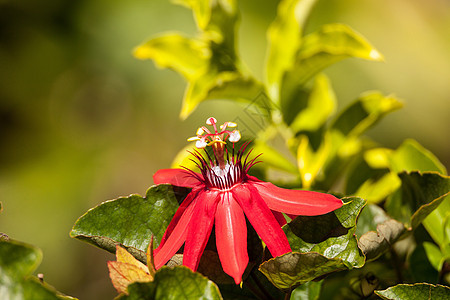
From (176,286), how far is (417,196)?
34cm

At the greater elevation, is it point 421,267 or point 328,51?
point 328,51

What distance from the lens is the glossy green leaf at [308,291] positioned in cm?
58

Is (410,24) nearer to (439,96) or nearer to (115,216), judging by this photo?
Answer: (439,96)

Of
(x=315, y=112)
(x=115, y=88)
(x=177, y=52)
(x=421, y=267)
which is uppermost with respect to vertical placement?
(x=115, y=88)

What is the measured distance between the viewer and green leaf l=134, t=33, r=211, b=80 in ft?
2.67

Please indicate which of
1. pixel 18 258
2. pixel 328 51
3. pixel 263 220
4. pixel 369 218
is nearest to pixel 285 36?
pixel 328 51

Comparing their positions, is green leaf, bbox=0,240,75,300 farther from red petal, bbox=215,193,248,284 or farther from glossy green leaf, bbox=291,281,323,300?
glossy green leaf, bbox=291,281,323,300

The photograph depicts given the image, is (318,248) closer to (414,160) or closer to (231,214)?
(231,214)

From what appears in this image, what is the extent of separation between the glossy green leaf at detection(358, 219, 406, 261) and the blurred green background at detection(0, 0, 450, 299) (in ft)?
7.70

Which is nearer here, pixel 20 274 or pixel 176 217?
pixel 20 274

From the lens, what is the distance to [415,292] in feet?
1.51

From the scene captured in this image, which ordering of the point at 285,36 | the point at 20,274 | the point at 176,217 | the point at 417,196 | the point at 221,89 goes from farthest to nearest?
the point at 285,36 < the point at 221,89 < the point at 417,196 < the point at 176,217 < the point at 20,274

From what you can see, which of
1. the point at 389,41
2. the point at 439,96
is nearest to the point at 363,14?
the point at 389,41

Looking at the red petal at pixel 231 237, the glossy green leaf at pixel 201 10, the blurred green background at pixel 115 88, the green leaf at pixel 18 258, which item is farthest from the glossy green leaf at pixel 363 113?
the blurred green background at pixel 115 88
